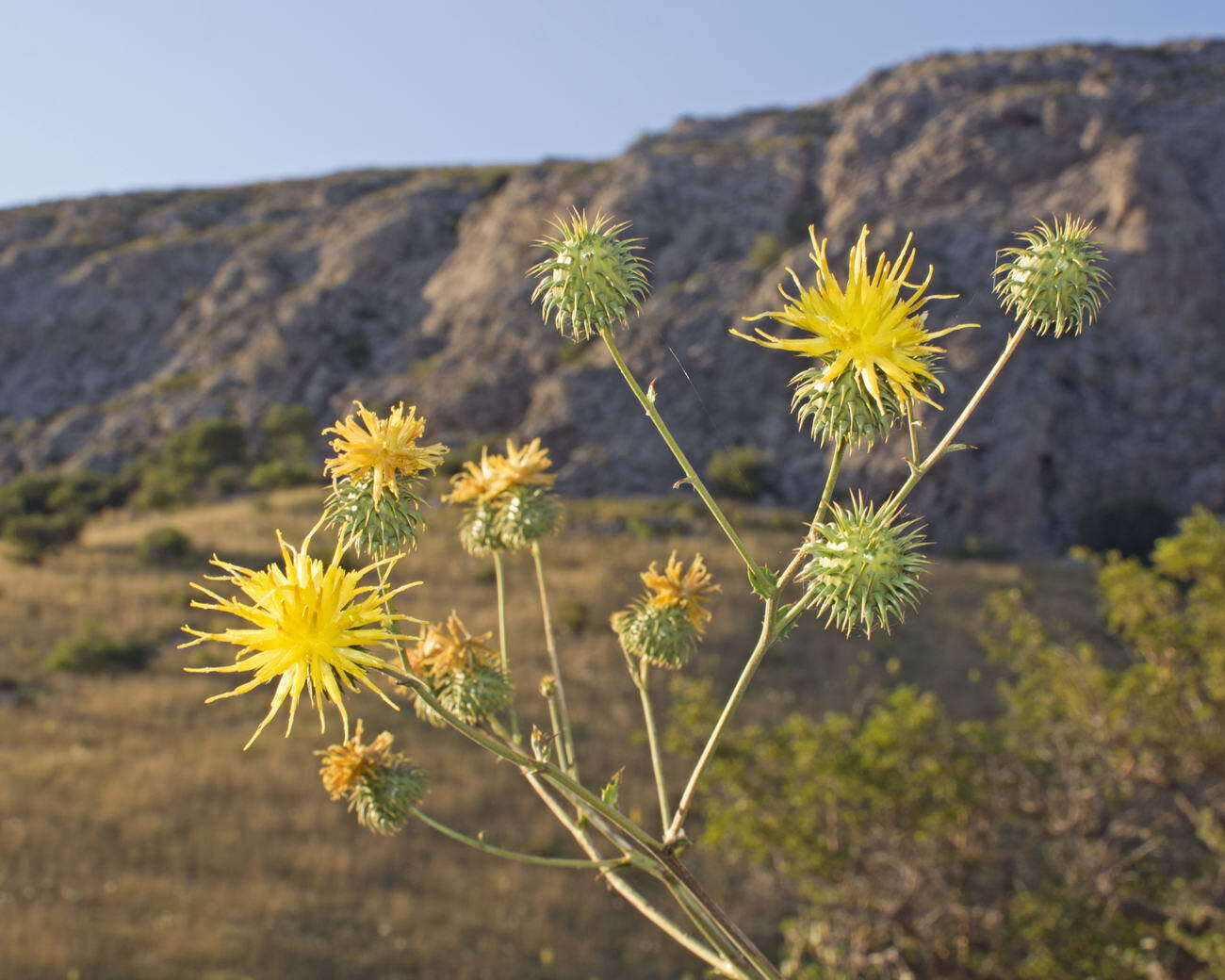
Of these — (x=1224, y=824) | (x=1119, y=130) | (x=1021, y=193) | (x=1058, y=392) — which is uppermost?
(x=1119, y=130)

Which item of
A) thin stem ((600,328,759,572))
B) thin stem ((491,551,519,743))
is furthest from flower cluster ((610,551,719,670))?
thin stem ((600,328,759,572))

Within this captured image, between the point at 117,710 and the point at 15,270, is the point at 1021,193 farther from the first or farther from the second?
the point at 15,270

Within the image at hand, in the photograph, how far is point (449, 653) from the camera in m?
2.94

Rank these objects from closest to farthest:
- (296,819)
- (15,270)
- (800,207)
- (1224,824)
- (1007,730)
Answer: (1224,824) < (1007,730) < (296,819) < (800,207) < (15,270)

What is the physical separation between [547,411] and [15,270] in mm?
43943

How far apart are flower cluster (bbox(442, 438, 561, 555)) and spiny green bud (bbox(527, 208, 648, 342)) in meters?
0.85

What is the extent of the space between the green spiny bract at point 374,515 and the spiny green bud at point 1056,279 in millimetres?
1627

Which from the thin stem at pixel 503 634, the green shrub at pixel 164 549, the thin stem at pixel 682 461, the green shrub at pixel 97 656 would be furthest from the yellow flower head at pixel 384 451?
the green shrub at pixel 164 549

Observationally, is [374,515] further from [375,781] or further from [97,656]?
[97,656]

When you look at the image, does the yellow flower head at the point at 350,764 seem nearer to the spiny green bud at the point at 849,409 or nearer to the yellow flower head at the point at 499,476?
the yellow flower head at the point at 499,476

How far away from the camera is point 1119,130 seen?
4728 centimetres

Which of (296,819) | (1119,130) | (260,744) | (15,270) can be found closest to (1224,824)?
(296,819)

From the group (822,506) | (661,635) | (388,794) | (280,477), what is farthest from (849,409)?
(280,477)

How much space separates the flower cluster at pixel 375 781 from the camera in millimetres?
2883
